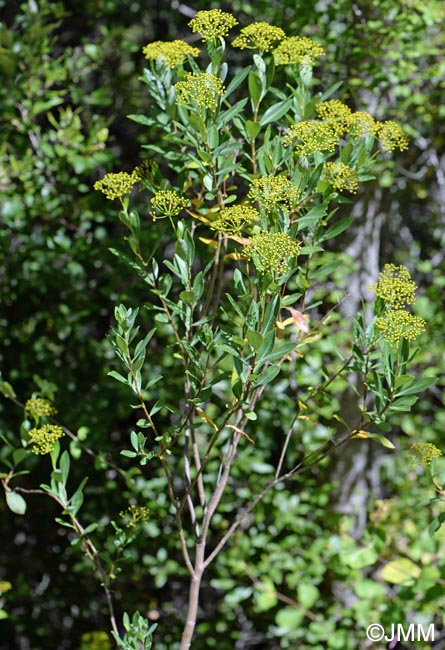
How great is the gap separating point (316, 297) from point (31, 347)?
100 cm

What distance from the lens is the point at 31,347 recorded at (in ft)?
8.29

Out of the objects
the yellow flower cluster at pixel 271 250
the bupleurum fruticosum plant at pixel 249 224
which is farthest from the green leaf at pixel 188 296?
the yellow flower cluster at pixel 271 250

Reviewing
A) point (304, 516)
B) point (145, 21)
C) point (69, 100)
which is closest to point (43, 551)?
point (304, 516)

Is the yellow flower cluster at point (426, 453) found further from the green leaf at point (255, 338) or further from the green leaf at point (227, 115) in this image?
the green leaf at point (227, 115)

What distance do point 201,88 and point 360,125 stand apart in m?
0.38

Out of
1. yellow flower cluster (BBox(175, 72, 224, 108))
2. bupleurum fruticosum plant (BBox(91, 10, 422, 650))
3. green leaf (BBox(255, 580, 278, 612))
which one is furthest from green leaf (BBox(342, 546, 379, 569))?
yellow flower cluster (BBox(175, 72, 224, 108))

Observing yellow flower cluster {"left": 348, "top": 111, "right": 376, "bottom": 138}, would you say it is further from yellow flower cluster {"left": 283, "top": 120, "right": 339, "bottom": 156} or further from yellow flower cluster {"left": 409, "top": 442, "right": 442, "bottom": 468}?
yellow flower cluster {"left": 409, "top": 442, "right": 442, "bottom": 468}

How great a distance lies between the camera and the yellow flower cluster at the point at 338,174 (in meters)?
1.36

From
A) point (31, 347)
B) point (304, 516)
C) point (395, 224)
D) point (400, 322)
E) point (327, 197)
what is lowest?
point (304, 516)

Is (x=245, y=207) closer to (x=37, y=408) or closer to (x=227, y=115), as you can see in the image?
(x=227, y=115)

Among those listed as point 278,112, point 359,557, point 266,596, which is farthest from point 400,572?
point 278,112

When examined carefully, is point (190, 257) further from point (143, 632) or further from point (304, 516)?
point (304, 516)

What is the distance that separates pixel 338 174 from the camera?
1364 mm

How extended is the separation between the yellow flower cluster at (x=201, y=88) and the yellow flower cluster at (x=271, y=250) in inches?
10.5
